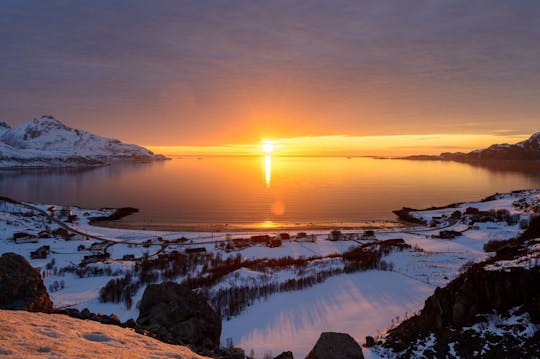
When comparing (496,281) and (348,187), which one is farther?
(348,187)

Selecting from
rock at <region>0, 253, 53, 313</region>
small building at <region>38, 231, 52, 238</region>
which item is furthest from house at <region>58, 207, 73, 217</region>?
rock at <region>0, 253, 53, 313</region>

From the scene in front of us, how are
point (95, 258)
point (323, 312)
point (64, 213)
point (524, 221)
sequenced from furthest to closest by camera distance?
point (64, 213) < point (524, 221) < point (95, 258) < point (323, 312)

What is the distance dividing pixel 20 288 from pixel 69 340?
406 cm

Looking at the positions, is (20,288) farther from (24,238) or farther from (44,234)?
(44,234)

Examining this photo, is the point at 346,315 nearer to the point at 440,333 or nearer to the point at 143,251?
the point at 440,333

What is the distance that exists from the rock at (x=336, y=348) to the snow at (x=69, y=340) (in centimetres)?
465

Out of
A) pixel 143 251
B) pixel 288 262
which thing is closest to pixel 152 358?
pixel 288 262

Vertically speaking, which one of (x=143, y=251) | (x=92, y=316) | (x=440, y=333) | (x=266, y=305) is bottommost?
(x=143, y=251)

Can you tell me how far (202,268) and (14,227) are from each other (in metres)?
41.3

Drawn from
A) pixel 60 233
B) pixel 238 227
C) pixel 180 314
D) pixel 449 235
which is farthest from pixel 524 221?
pixel 60 233

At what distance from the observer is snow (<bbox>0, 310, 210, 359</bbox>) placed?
5.83 meters

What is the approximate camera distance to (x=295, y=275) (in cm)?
2791

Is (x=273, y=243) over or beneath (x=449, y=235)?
beneath

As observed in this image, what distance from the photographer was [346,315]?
Result: 18703 millimetres
